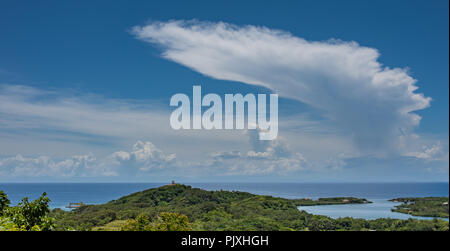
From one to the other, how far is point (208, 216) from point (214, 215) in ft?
1.25

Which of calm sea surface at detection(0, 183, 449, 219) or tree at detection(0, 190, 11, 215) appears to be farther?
calm sea surface at detection(0, 183, 449, 219)

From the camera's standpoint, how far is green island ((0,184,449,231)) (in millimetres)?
16898

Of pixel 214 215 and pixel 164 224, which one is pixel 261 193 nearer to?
pixel 214 215

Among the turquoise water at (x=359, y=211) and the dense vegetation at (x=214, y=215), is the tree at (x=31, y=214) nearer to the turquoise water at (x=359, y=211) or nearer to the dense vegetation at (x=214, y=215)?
the dense vegetation at (x=214, y=215)

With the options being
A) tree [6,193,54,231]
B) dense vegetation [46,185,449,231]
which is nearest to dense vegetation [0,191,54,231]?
tree [6,193,54,231]

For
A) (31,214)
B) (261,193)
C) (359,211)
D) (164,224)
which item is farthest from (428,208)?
(31,214)

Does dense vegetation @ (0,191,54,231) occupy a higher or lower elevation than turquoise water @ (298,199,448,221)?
higher

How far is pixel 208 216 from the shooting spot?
810 inches

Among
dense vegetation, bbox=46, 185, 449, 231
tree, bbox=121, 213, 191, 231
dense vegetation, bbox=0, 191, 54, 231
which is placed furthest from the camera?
dense vegetation, bbox=46, 185, 449, 231

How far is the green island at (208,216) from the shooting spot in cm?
1690

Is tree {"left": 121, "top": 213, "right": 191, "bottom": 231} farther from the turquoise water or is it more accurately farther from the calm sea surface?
the turquoise water

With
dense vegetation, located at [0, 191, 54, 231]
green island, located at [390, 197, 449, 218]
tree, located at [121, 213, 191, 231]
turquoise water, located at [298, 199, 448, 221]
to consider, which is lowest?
turquoise water, located at [298, 199, 448, 221]
